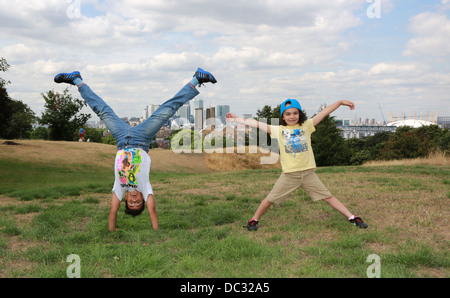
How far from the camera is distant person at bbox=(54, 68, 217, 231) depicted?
228 inches

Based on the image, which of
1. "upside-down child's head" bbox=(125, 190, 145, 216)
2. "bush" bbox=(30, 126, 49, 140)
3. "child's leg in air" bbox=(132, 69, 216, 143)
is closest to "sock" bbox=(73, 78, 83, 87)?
"child's leg in air" bbox=(132, 69, 216, 143)

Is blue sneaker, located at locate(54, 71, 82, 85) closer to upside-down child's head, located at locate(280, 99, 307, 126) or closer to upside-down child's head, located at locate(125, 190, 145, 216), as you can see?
upside-down child's head, located at locate(125, 190, 145, 216)

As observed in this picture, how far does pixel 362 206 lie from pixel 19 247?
6594 mm

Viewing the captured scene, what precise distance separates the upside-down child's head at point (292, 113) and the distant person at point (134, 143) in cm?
139

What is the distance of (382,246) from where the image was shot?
503 cm

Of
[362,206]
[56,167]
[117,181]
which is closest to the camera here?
[117,181]

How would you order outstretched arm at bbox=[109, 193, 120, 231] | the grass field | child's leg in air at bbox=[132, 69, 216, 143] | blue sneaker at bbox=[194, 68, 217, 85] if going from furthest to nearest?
blue sneaker at bbox=[194, 68, 217, 85] < child's leg in air at bbox=[132, 69, 216, 143] < outstretched arm at bbox=[109, 193, 120, 231] < the grass field

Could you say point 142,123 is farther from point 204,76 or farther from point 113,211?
point 113,211

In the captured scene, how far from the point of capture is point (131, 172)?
5750 millimetres

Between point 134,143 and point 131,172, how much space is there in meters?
0.54

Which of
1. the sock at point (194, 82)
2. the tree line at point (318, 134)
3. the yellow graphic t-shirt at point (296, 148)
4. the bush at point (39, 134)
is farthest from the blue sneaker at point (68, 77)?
the bush at point (39, 134)

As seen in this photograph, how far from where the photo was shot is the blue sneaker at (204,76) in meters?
6.30
